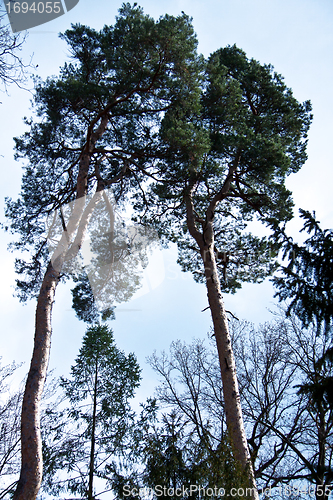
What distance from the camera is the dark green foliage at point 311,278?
11.3 feet

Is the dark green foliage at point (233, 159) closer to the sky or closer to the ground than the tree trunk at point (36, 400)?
closer to the sky

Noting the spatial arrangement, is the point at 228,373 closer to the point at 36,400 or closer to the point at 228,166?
the point at 36,400

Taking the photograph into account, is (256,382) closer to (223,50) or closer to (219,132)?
(219,132)

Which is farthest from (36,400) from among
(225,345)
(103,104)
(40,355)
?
(103,104)

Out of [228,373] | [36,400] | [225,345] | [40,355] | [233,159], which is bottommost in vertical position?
[36,400]

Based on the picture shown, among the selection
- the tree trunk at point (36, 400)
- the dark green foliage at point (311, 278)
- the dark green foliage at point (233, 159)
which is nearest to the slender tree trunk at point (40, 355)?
the tree trunk at point (36, 400)

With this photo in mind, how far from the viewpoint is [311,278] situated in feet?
11.9

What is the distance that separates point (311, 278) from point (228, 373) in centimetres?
367

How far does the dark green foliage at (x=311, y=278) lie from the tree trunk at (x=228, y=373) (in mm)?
2690

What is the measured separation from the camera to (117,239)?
35.3 feet

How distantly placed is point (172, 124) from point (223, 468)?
22.2ft

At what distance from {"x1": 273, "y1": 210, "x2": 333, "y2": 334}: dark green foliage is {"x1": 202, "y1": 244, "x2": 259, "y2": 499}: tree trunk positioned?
2690 mm

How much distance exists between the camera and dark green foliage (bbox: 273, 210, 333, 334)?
345 cm

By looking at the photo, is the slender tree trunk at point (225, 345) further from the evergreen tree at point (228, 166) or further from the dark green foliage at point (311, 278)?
the dark green foliage at point (311, 278)
